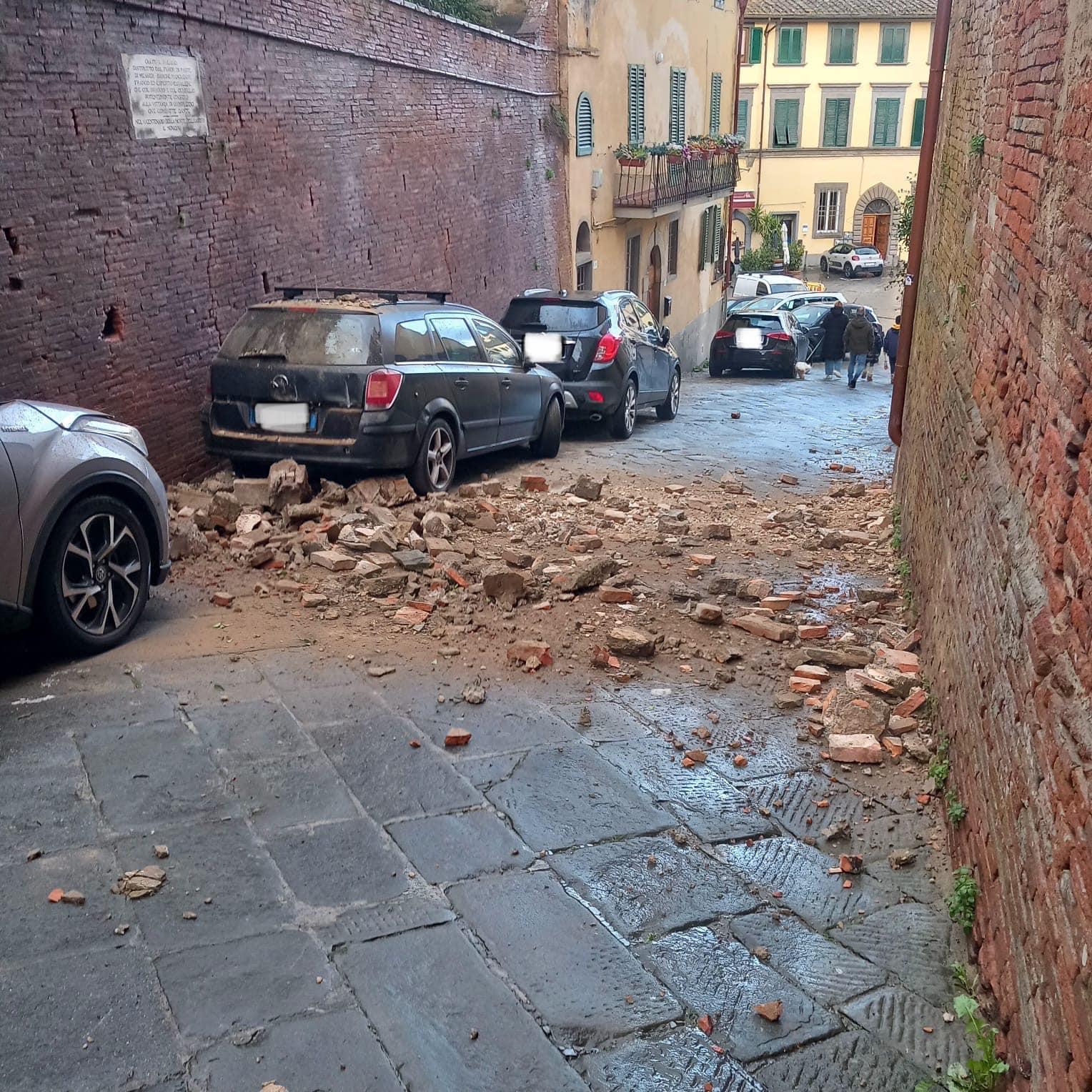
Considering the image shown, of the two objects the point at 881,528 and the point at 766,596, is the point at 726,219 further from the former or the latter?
the point at 766,596

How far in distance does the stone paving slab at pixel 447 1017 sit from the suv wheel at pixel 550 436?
907 cm

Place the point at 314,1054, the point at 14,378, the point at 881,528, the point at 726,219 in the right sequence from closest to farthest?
the point at 314,1054, the point at 14,378, the point at 881,528, the point at 726,219

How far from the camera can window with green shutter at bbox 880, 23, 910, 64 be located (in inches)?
2068

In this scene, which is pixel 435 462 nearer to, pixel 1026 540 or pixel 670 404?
A: pixel 1026 540

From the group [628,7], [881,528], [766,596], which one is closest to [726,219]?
[628,7]

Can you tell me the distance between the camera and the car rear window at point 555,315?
48.0 ft

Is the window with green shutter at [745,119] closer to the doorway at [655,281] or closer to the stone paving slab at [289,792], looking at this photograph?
the doorway at [655,281]

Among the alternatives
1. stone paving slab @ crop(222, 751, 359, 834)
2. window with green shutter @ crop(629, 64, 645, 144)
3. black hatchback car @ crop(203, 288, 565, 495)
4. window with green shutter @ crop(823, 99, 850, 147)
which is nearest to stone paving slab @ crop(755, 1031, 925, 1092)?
stone paving slab @ crop(222, 751, 359, 834)

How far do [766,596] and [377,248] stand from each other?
908 cm

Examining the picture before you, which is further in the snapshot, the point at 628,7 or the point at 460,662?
the point at 628,7

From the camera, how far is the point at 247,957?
12.1 feet

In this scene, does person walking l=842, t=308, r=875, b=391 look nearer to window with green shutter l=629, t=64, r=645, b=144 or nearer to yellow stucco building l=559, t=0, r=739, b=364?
yellow stucco building l=559, t=0, r=739, b=364

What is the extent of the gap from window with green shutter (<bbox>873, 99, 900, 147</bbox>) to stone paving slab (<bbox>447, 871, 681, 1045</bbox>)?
5586cm

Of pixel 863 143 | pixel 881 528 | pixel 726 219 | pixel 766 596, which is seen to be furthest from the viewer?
pixel 863 143
